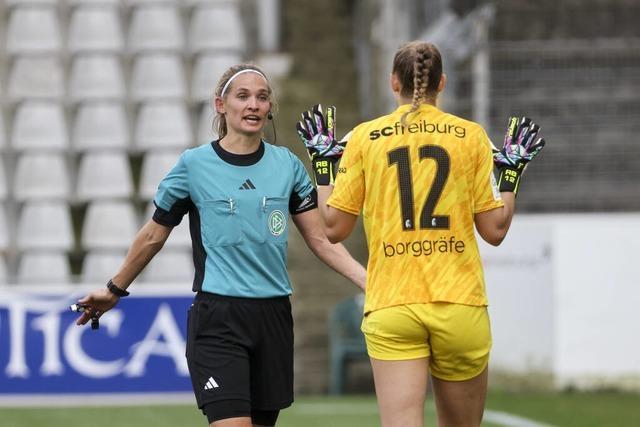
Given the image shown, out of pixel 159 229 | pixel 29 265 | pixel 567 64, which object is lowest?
pixel 29 265

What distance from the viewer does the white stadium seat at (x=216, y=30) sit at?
17.0m

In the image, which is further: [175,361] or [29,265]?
[29,265]

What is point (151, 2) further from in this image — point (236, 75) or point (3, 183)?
point (236, 75)

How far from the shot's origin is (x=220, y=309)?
5.45 m

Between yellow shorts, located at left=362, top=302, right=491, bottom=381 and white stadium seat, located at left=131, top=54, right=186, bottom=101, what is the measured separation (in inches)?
453

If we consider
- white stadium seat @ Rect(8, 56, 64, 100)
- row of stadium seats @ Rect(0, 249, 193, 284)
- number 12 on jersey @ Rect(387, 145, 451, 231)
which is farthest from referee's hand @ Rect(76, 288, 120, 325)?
white stadium seat @ Rect(8, 56, 64, 100)

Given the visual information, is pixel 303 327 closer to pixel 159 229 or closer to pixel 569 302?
pixel 569 302

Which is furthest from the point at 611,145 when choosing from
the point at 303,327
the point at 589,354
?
the point at 303,327

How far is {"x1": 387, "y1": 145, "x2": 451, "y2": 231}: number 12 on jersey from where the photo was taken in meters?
5.05

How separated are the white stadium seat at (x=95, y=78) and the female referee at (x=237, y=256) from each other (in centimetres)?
1091

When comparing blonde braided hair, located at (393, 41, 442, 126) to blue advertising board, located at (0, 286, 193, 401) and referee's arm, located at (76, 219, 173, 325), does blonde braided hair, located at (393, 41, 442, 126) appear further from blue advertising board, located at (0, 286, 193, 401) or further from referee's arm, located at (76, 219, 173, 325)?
blue advertising board, located at (0, 286, 193, 401)

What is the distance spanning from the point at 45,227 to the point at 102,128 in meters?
1.58

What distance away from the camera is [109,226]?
1476 centimetres

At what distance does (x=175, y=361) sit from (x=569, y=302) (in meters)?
3.75
